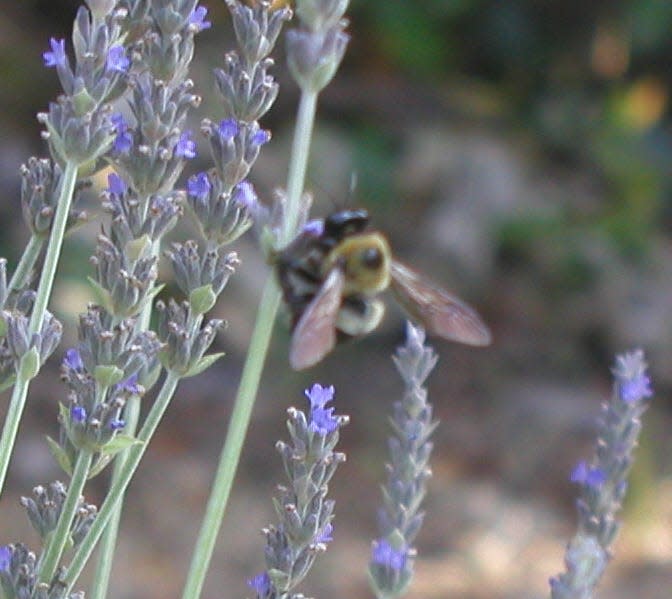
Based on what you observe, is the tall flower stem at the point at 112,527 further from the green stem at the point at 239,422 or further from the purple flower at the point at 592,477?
the purple flower at the point at 592,477

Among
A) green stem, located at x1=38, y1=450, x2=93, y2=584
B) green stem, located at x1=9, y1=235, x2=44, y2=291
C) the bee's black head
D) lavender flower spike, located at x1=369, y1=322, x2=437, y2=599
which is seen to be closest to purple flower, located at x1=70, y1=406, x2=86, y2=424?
green stem, located at x1=38, y1=450, x2=93, y2=584

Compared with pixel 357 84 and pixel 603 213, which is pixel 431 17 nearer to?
pixel 357 84

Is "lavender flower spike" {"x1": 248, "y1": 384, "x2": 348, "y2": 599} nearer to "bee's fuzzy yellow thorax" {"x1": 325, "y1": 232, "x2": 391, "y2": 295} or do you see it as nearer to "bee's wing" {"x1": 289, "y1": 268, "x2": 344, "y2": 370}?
"bee's wing" {"x1": 289, "y1": 268, "x2": 344, "y2": 370}

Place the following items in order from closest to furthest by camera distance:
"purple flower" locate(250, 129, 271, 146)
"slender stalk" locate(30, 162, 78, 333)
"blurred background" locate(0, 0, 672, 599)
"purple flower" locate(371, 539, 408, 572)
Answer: "slender stalk" locate(30, 162, 78, 333) → "purple flower" locate(250, 129, 271, 146) → "purple flower" locate(371, 539, 408, 572) → "blurred background" locate(0, 0, 672, 599)

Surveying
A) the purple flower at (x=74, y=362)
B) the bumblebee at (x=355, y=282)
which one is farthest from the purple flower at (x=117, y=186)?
the bumblebee at (x=355, y=282)

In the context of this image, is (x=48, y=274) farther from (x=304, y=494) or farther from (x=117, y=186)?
(x=304, y=494)
